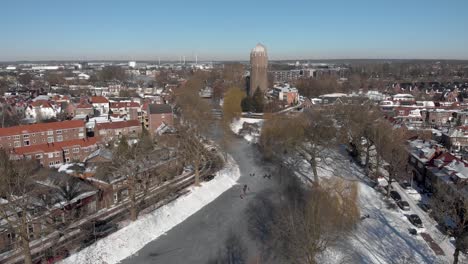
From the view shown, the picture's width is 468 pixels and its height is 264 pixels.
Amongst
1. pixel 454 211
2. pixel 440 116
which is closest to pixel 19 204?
pixel 454 211

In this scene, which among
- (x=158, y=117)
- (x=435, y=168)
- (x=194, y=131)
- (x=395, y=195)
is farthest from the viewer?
(x=158, y=117)

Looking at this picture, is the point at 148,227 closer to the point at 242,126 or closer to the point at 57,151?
the point at 57,151

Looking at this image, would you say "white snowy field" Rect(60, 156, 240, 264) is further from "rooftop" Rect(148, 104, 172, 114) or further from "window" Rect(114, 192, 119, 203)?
"rooftop" Rect(148, 104, 172, 114)

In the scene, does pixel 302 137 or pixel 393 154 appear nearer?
pixel 393 154

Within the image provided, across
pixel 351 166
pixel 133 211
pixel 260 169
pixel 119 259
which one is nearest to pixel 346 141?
pixel 351 166

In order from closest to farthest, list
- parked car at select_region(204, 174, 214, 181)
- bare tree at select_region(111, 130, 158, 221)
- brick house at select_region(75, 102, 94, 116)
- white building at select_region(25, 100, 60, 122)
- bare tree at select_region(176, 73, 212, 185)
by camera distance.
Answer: bare tree at select_region(111, 130, 158, 221), parked car at select_region(204, 174, 214, 181), bare tree at select_region(176, 73, 212, 185), white building at select_region(25, 100, 60, 122), brick house at select_region(75, 102, 94, 116)

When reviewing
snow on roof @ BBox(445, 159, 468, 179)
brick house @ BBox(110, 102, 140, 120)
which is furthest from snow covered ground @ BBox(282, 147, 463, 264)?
brick house @ BBox(110, 102, 140, 120)

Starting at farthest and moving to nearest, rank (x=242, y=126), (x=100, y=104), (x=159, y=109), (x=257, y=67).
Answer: (x=257, y=67) < (x=100, y=104) < (x=242, y=126) < (x=159, y=109)
